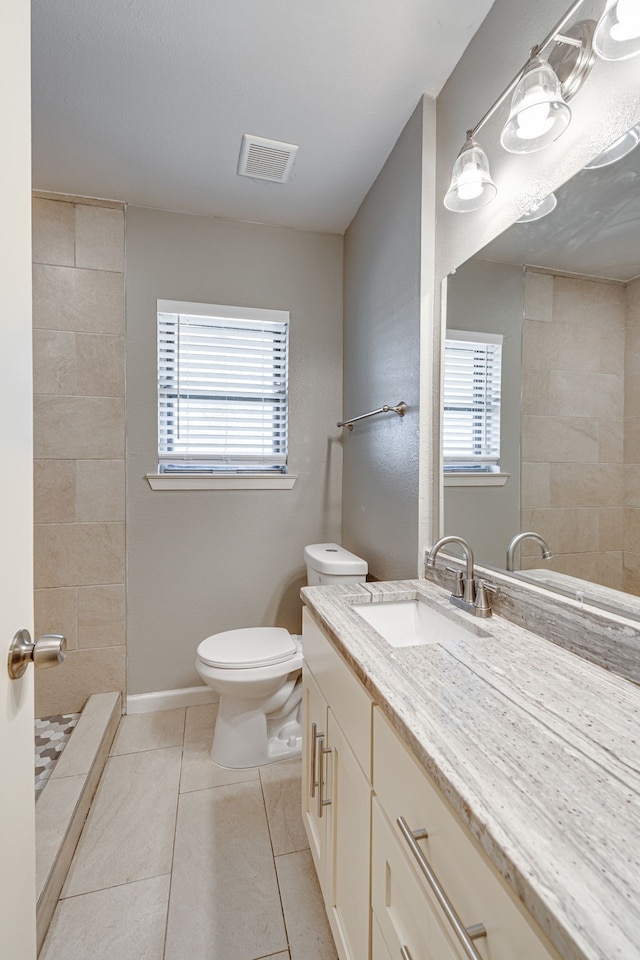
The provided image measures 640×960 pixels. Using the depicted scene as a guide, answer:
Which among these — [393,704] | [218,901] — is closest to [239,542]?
[218,901]

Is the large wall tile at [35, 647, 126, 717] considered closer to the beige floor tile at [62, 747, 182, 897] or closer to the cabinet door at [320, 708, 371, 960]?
the beige floor tile at [62, 747, 182, 897]

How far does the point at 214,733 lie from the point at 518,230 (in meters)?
2.23

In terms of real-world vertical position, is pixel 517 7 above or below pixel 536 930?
above

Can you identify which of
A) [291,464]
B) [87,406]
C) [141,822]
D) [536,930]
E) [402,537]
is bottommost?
[141,822]

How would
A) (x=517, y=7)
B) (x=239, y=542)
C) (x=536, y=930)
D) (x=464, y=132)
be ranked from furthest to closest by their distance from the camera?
(x=239, y=542), (x=464, y=132), (x=517, y=7), (x=536, y=930)

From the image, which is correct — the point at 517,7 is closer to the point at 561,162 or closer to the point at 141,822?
the point at 561,162

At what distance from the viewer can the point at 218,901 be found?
1.25 metres

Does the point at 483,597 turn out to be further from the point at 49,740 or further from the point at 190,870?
the point at 49,740

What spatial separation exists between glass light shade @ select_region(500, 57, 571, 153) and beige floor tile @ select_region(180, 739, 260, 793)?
226 centimetres

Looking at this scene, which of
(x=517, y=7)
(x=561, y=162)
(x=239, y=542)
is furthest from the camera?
(x=239, y=542)

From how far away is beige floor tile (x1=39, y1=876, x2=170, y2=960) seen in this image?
112 centimetres

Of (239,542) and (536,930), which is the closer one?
(536,930)

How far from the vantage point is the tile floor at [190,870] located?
3.75ft

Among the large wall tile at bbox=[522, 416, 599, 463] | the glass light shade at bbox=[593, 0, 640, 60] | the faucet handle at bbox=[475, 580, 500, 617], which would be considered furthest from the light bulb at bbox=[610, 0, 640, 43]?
the faucet handle at bbox=[475, 580, 500, 617]
